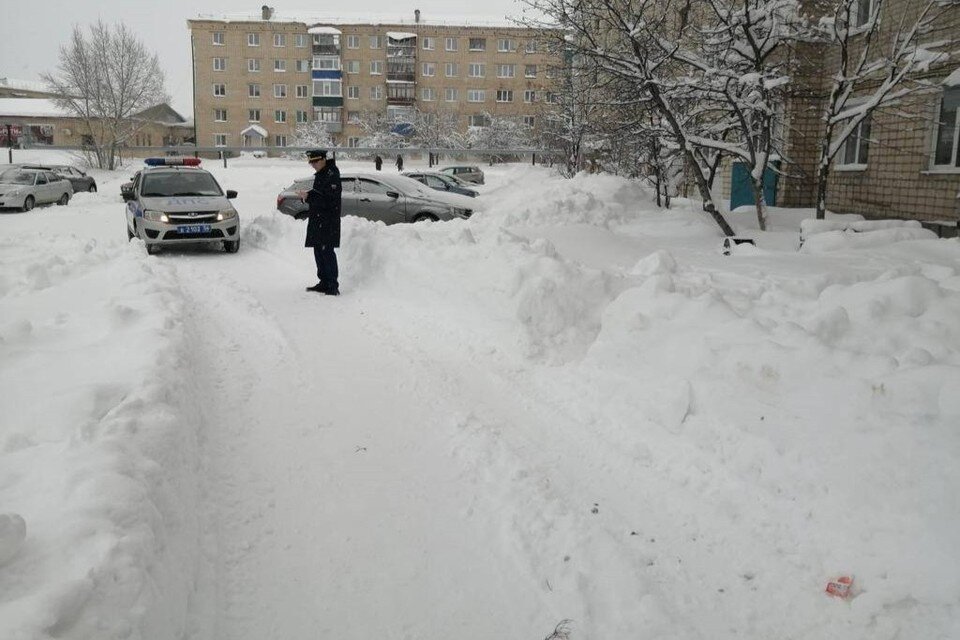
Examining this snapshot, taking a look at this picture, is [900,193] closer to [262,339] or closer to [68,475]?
[262,339]

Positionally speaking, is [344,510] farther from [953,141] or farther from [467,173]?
[467,173]

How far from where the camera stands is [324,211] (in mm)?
8461

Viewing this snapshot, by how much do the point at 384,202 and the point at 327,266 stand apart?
6924mm

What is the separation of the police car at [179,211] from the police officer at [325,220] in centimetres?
418

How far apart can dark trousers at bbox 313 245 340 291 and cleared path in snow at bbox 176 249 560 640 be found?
245 cm

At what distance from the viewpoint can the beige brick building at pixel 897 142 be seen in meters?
12.4

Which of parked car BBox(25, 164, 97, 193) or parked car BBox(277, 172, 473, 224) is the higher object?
parked car BBox(25, 164, 97, 193)

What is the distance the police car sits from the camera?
11586mm

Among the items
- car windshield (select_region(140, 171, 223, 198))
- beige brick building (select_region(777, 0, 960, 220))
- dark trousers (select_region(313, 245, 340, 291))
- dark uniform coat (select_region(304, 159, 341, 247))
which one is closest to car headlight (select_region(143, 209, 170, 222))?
car windshield (select_region(140, 171, 223, 198))

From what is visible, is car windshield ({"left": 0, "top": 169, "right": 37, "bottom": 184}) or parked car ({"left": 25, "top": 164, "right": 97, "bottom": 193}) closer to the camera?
car windshield ({"left": 0, "top": 169, "right": 37, "bottom": 184})

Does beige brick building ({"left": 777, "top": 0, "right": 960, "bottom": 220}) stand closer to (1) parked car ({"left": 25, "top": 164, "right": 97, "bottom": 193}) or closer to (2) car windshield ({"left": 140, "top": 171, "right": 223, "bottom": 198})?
(2) car windshield ({"left": 140, "top": 171, "right": 223, "bottom": 198})

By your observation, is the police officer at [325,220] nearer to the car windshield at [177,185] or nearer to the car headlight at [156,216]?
the car headlight at [156,216]

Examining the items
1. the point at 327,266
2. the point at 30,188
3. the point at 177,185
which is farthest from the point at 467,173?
the point at 327,266

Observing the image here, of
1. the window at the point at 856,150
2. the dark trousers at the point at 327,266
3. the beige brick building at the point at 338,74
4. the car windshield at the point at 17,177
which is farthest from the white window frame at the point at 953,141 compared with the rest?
the beige brick building at the point at 338,74
